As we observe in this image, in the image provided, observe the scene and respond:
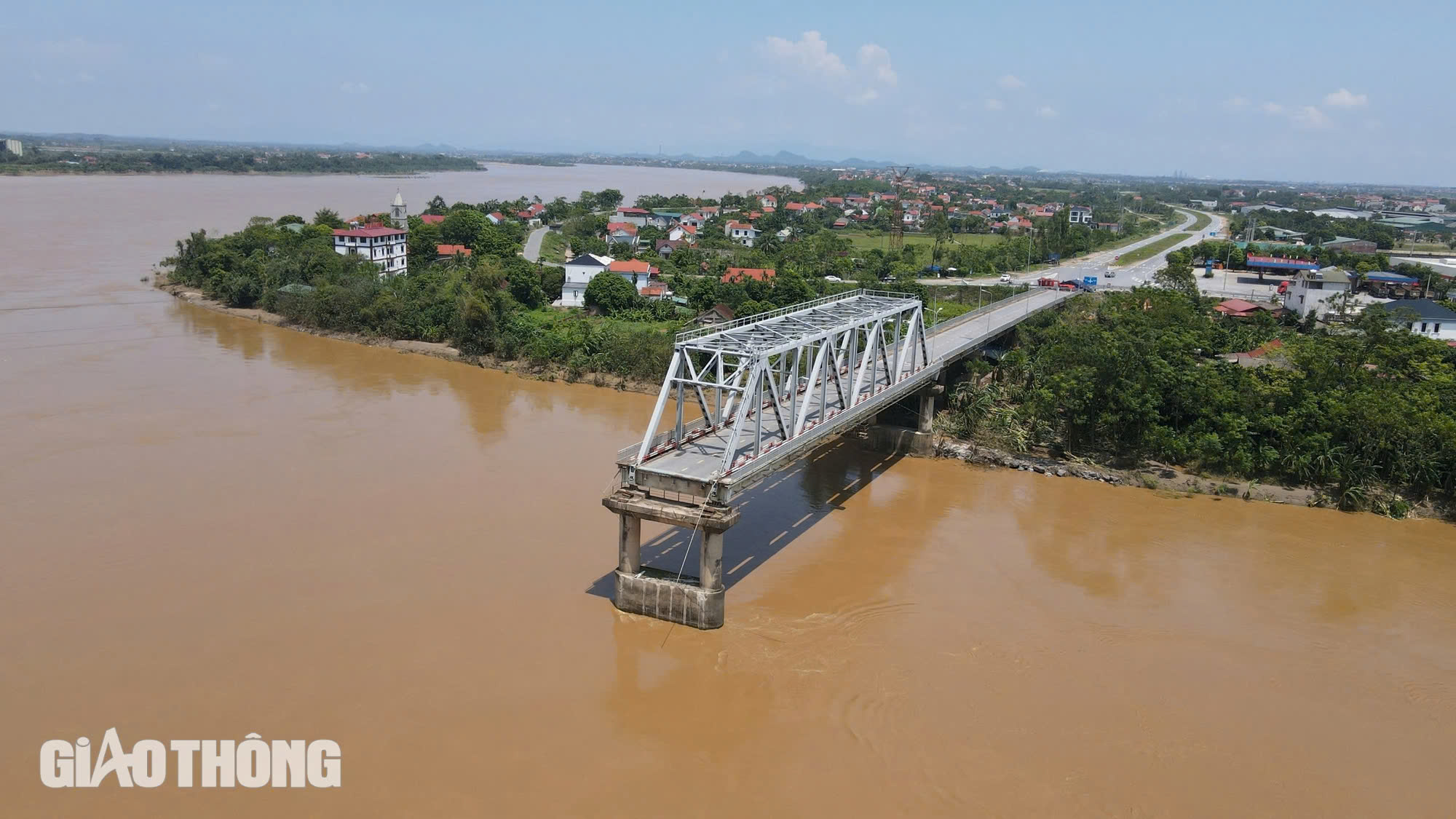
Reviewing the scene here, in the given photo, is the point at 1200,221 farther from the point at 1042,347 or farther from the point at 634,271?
the point at 1042,347

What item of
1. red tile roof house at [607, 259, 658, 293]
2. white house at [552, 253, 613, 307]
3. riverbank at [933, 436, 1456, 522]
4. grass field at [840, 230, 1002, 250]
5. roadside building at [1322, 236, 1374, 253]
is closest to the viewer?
riverbank at [933, 436, 1456, 522]

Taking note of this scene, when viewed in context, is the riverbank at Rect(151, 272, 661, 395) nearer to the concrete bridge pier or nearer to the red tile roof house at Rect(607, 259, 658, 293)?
the red tile roof house at Rect(607, 259, 658, 293)

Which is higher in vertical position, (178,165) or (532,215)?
→ (178,165)

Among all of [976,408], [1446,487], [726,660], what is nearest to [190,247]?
[976,408]

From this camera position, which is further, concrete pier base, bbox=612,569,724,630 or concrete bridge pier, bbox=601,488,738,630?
concrete pier base, bbox=612,569,724,630

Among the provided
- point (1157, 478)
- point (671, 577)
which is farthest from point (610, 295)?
point (671, 577)

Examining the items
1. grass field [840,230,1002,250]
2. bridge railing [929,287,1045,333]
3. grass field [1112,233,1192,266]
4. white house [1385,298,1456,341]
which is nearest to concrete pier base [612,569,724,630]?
bridge railing [929,287,1045,333]
